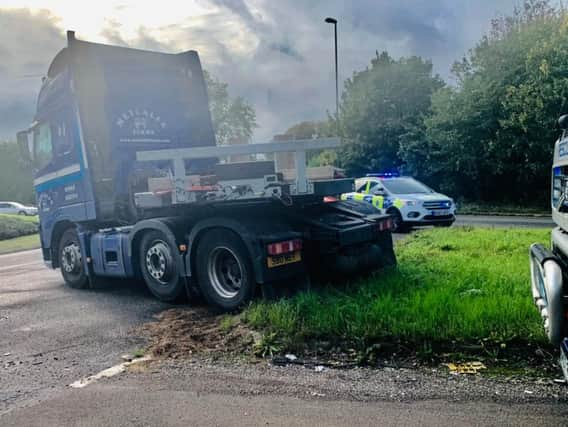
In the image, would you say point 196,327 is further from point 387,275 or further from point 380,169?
point 380,169

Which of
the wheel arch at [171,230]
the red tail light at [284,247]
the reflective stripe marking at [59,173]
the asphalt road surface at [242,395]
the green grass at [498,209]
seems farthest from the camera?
the green grass at [498,209]

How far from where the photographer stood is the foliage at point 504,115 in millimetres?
21516

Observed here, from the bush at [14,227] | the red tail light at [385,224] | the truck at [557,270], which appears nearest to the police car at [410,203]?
the red tail light at [385,224]

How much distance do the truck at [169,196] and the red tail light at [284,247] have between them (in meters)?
0.02

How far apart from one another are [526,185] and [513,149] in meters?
2.26

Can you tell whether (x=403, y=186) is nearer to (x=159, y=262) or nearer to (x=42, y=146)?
(x=159, y=262)

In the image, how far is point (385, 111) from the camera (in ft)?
100

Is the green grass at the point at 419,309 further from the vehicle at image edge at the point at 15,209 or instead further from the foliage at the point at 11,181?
the foliage at the point at 11,181

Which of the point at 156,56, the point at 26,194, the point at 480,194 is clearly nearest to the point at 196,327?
the point at 156,56

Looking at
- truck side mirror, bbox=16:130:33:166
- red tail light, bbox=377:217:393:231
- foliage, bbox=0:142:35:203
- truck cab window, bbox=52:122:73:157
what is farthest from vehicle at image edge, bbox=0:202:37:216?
red tail light, bbox=377:217:393:231

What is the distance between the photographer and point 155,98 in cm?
908

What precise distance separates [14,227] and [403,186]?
1818 centimetres

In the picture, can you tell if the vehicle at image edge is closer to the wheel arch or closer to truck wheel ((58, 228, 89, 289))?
truck wheel ((58, 228, 89, 289))

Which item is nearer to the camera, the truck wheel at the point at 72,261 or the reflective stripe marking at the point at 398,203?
the truck wheel at the point at 72,261
